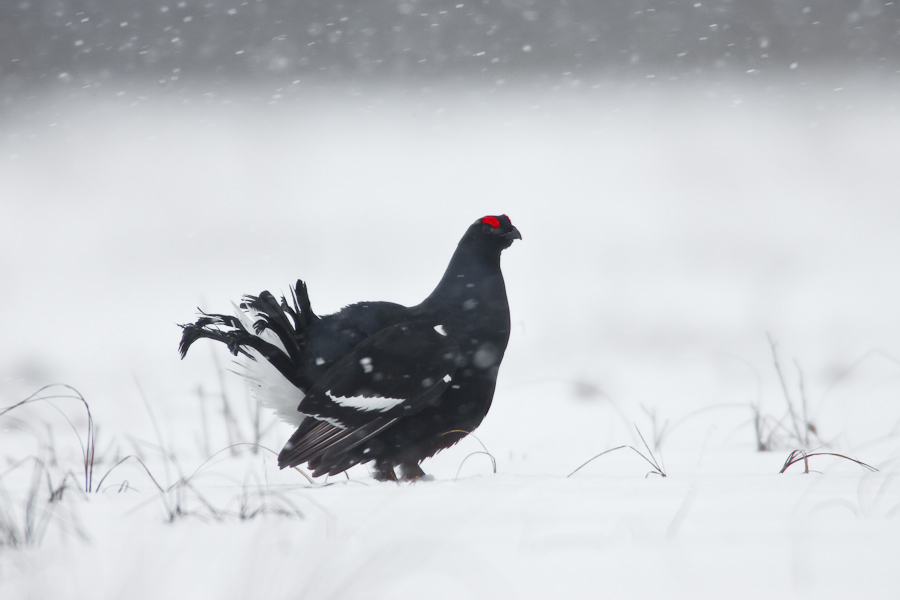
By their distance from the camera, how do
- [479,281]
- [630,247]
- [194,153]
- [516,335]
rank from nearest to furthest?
[479,281]
[516,335]
[630,247]
[194,153]

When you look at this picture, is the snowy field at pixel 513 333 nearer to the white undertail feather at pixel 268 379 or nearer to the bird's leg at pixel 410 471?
the bird's leg at pixel 410 471

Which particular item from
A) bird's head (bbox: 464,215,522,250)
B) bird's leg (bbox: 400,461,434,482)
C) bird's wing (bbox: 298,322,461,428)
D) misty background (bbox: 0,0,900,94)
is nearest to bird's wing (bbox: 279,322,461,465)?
bird's wing (bbox: 298,322,461,428)

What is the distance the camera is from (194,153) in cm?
1650

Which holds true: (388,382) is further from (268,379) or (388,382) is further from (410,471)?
(268,379)

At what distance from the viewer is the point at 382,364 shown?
274cm

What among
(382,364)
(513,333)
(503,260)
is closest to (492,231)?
(382,364)

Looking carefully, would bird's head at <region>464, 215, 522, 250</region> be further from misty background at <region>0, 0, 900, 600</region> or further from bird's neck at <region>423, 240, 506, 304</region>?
misty background at <region>0, 0, 900, 600</region>

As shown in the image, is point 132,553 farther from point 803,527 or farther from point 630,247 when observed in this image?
point 630,247

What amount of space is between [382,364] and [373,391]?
119mm

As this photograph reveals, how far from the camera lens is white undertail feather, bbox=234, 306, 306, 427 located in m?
3.05

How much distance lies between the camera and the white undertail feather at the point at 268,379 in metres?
3.05

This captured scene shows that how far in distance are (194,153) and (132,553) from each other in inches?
662

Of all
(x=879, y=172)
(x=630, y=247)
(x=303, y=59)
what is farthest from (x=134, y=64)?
(x=879, y=172)

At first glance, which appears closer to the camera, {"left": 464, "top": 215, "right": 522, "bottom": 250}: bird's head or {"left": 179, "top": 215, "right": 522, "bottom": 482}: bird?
{"left": 179, "top": 215, "right": 522, "bottom": 482}: bird
